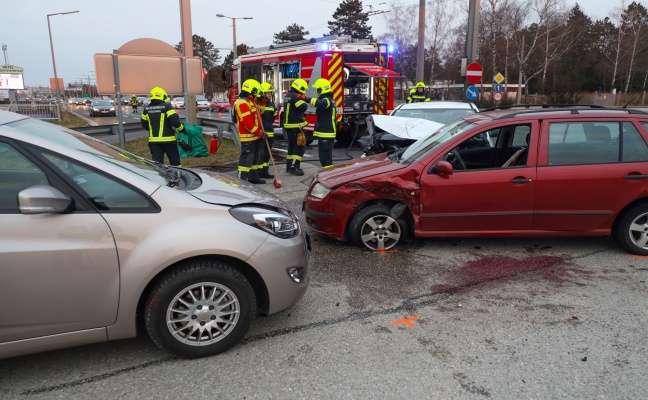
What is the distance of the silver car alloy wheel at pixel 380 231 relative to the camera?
5094 millimetres

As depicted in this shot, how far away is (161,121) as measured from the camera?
8234mm

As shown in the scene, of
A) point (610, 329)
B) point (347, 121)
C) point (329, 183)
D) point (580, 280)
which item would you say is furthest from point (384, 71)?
point (610, 329)

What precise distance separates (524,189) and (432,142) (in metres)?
1.13

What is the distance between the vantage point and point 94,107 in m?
36.3

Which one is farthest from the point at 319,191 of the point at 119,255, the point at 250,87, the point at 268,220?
the point at 250,87

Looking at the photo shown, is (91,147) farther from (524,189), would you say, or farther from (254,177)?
(254,177)

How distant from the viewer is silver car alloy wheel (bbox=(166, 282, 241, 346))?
297 cm

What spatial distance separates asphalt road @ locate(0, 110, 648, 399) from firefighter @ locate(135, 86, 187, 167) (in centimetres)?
480

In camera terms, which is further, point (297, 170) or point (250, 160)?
point (297, 170)

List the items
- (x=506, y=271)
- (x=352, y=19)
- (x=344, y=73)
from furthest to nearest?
(x=352, y=19), (x=344, y=73), (x=506, y=271)

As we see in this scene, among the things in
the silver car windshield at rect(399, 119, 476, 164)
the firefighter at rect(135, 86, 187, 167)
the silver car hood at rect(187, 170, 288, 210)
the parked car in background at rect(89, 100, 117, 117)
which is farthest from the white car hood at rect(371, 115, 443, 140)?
the parked car in background at rect(89, 100, 117, 117)

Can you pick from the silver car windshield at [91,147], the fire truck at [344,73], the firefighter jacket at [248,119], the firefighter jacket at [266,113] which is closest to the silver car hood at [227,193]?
the silver car windshield at [91,147]

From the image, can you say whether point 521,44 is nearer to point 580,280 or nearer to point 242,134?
point 242,134

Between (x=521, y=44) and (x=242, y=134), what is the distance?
37627 mm
